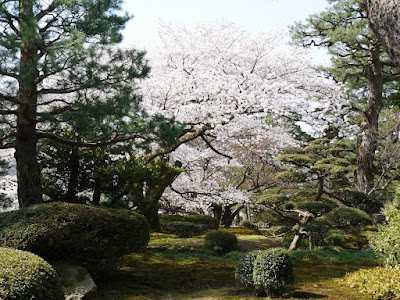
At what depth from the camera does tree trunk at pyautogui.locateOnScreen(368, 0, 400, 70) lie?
8.84 feet

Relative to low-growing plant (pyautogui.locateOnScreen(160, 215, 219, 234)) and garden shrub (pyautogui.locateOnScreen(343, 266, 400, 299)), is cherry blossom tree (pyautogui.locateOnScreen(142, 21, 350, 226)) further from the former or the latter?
garden shrub (pyautogui.locateOnScreen(343, 266, 400, 299))

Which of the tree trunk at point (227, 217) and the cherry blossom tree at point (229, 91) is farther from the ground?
the cherry blossom tree at point (229, 91)

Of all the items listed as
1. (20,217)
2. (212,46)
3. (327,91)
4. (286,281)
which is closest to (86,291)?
(20,217)

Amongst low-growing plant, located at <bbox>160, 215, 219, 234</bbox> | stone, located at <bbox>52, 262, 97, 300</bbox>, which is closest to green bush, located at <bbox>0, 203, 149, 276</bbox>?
stone, located at <bbox>52, 262, 97, 300</bbox>

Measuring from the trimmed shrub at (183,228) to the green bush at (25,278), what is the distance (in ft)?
23.9

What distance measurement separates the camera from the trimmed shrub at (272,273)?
512cm

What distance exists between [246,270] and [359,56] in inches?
456

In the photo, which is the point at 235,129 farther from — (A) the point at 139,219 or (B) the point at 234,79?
(A) the point at 139,219

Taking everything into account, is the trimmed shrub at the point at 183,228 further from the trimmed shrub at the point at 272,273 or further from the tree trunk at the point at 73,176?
the trimmed shrub at the point at 272,273

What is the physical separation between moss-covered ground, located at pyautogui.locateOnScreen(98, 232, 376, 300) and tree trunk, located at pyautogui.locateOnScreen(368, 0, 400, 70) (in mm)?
3561

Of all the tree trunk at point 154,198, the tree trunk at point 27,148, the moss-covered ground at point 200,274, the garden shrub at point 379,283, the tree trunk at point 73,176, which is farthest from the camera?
the tree trunk at point 154,198

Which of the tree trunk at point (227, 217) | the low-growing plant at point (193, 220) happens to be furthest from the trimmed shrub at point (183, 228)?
the tree trunk at point (227, 217)

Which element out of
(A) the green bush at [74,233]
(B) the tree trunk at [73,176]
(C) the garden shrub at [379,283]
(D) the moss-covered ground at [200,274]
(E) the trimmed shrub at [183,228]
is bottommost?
(D) the moss-covered ground at [200,274]

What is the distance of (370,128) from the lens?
14930mm
